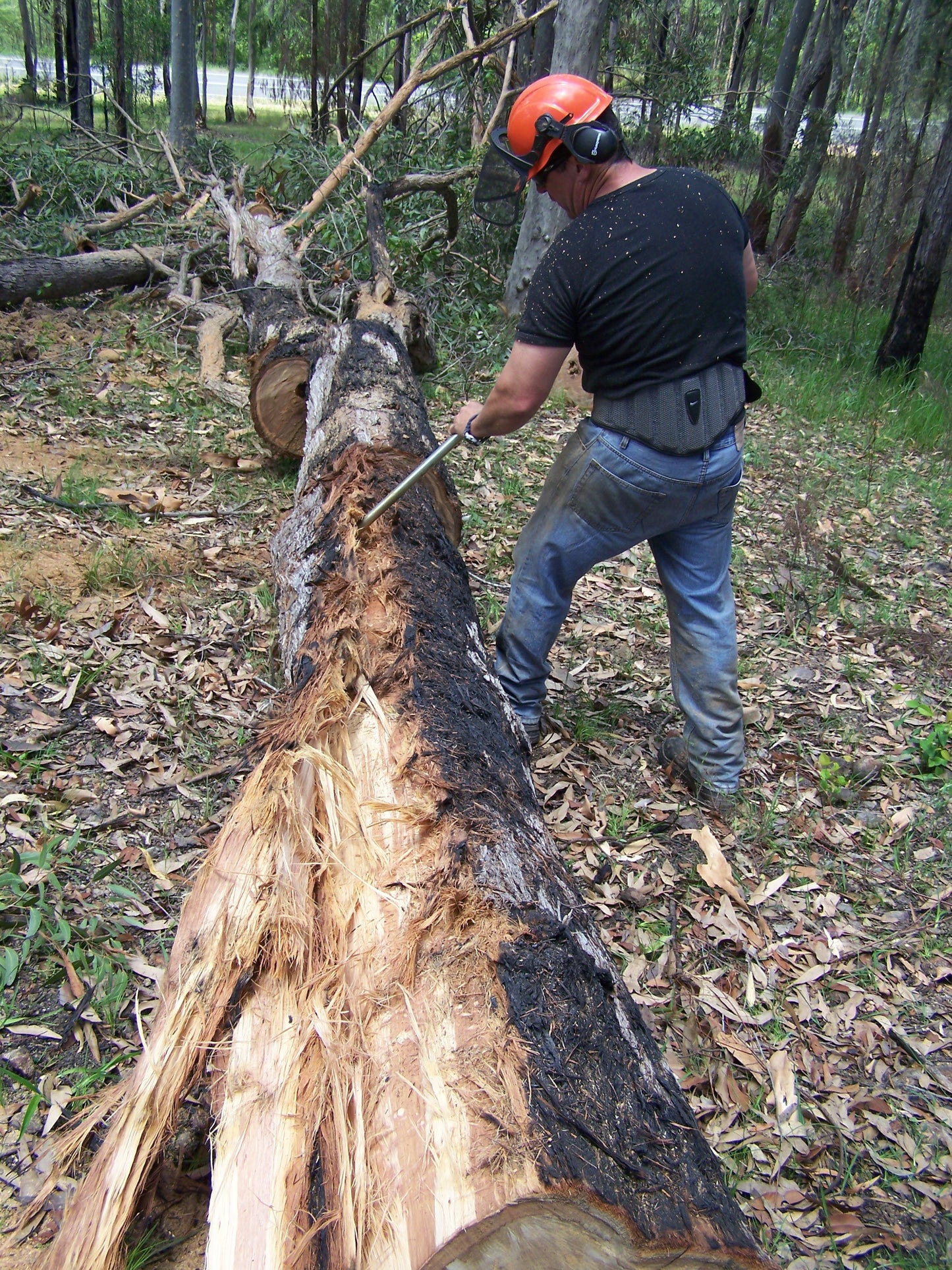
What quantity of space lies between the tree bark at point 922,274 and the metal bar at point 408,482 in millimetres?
6910

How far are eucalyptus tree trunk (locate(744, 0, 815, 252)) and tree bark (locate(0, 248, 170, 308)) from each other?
685 centimetres

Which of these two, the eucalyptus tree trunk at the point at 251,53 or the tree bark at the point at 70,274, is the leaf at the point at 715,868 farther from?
the eucalyptus tree trunk at the point at 251,53

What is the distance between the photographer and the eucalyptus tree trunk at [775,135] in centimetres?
1057

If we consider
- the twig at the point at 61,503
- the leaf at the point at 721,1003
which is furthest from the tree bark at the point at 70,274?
the leaf at the point at 721,1003

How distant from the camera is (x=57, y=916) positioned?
2453mm

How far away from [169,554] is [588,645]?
205cm

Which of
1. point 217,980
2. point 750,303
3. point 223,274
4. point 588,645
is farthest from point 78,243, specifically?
point 217,980

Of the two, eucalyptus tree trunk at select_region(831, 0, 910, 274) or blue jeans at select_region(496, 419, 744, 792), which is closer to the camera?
blue jeans at select_region(496, 419, 744, 792)

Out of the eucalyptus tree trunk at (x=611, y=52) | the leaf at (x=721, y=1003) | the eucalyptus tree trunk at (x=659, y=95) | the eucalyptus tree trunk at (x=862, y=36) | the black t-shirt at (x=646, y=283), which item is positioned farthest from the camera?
the eucalyptus tree trunk at (x=862, y=36)

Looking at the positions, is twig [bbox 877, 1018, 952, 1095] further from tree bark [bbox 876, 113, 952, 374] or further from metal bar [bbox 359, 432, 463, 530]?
tree bark [bbox 876, 113, 952, 374]

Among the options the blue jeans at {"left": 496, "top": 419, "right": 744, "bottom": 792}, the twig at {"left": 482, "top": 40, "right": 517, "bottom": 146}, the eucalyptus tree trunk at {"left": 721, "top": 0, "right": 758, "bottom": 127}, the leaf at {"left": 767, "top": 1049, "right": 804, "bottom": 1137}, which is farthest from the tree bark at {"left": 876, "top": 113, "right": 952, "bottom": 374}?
the leaf at {"left": 767, "top": 1049, "right": 804, "bottom": 1137}

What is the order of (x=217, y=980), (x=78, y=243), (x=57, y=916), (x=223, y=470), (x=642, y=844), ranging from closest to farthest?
(x=217, y=980)
(x=57, y=916)
(x=642, y=844)
(x=223, y=470)
(x=78, y=243)

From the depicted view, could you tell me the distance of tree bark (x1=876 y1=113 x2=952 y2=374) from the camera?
7.97 metres

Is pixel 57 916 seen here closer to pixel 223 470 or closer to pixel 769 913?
pixel 769 913
